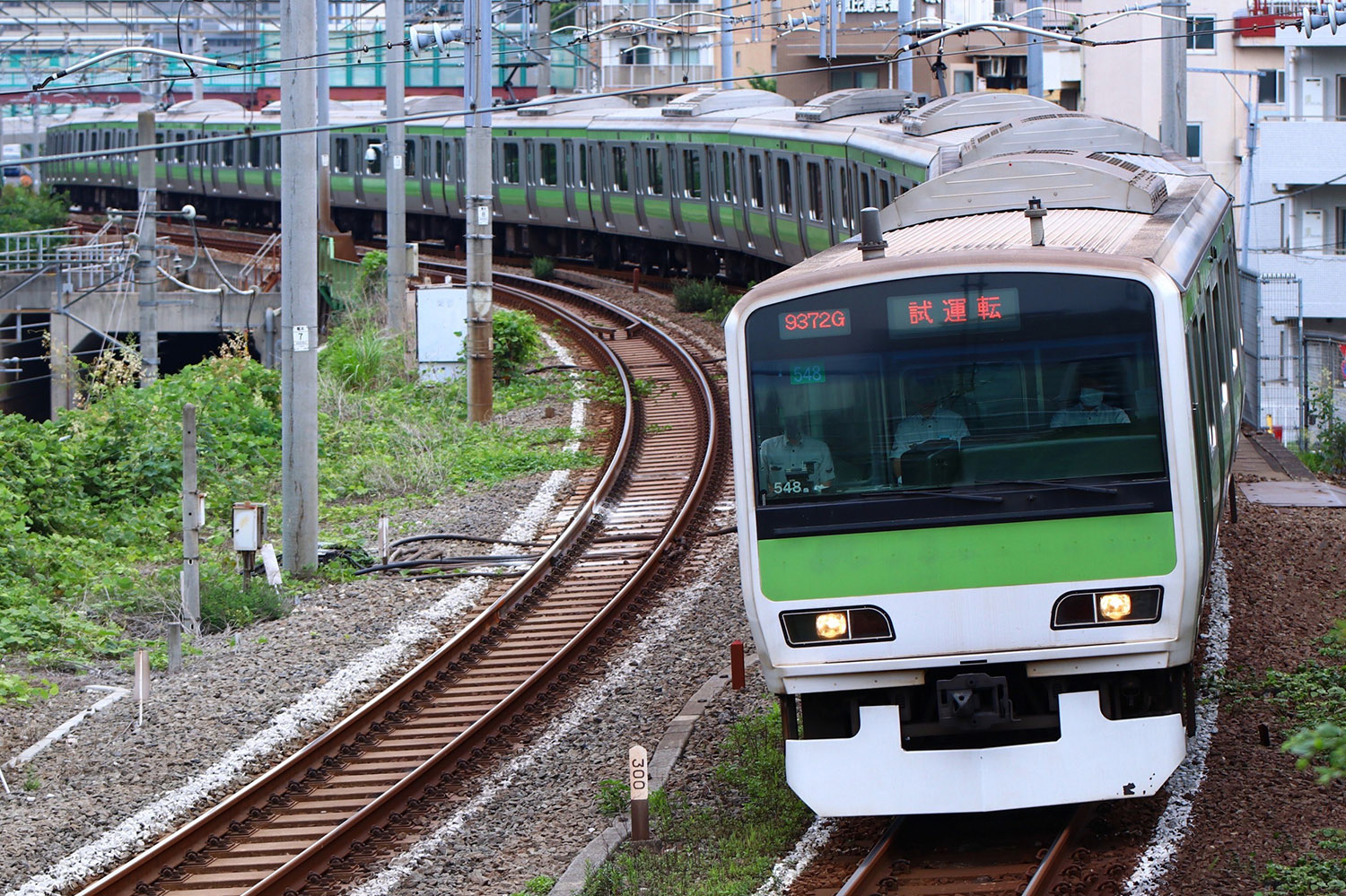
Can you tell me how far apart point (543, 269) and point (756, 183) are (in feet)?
21.8

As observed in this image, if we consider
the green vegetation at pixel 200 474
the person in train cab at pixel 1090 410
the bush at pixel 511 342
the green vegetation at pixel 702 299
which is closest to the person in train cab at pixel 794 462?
the person in train cab at pixel 1090 410

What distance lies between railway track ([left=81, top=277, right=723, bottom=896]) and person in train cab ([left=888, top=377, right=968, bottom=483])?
10.5 ft

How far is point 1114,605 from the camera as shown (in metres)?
6.56

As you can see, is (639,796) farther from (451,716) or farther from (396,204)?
(396,204)

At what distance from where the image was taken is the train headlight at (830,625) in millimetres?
6738

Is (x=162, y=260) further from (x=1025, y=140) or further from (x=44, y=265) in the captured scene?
(x=1025, y=140)

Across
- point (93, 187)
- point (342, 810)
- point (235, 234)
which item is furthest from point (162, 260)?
point (93, 187)

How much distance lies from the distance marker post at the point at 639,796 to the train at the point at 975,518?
0.89 metres

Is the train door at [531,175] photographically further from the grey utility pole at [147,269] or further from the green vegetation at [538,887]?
the green vegetation at [538,887]

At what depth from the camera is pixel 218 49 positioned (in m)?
68.2

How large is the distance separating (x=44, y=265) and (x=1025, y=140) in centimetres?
1927

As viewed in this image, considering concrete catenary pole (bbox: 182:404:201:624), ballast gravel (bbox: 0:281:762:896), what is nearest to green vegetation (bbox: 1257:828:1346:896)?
ballast gravel (bbox: 0:281:762:896)

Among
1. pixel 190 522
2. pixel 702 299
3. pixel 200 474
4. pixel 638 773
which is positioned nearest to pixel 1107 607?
pixel 638 773

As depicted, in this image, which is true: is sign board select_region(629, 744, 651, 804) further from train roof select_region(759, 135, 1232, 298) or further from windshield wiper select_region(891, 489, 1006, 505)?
train roof select_region(759, 135, 1232, 298)
